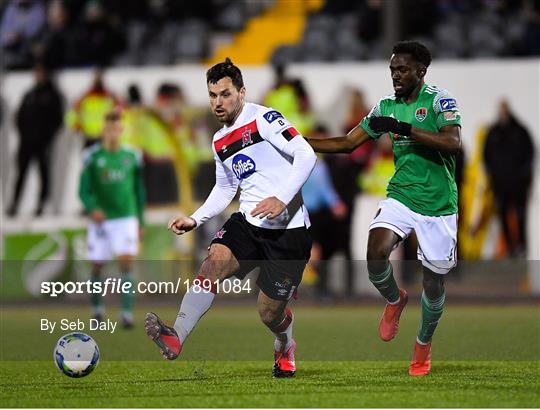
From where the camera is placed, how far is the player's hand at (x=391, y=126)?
866cm

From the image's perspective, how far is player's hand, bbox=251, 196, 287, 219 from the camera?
8211 millimetres

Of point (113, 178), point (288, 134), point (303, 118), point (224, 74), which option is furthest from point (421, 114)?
point (303, 118)

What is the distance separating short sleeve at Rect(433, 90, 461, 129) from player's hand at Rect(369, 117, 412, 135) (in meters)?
0.35

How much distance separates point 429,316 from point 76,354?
2506mm

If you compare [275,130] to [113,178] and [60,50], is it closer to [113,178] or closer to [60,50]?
[113,178]

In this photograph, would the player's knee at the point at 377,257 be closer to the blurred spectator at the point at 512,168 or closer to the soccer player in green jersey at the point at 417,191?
the soccer player in green jersey at the point at 417,191

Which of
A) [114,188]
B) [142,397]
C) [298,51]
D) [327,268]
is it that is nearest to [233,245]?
[142,397]

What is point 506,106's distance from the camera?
1888 cm

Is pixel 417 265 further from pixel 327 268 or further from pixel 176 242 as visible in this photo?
pixel 176 242

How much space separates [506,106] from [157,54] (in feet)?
21.5

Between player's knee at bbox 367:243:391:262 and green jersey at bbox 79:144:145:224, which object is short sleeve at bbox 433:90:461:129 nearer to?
player's knee at bbox 367:243:391:262

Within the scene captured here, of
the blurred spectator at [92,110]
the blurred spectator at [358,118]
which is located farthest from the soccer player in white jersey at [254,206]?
the blurred spectator at [92,110]

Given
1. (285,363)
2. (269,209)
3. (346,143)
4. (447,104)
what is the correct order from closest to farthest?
(269,209), (447,104), (285,363), (346,143)

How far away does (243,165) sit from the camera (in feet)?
29.2
